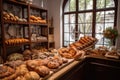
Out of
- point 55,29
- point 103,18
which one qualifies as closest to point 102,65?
point 103,18

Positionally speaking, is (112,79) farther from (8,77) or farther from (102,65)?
(8,77)

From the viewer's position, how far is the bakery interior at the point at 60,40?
1138 mm

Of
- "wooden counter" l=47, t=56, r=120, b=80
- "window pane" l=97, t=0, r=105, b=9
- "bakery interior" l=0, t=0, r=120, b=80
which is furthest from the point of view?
"window pane" l=97, t=0, r=105, b=9

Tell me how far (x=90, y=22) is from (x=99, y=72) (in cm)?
217

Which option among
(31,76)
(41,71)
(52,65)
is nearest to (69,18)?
(52,65)

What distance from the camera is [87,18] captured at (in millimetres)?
3566

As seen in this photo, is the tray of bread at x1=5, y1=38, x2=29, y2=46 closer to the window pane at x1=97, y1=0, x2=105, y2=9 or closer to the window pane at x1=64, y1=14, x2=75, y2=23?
the window pane at x1=64, y1=14, x2=75, y2=23

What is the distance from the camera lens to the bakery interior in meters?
1.14

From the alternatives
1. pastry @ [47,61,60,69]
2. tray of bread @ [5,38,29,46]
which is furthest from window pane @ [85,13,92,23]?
pastry @ [47,61,60,69]

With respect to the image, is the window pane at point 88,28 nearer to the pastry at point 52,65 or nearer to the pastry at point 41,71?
the pastry at point 52,65

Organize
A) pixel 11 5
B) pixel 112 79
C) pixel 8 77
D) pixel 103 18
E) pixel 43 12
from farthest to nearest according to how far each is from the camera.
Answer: pixel 43 12 → pixel 103 18 → pixel 11 5 → pixel 112 79 → pixel 8 77

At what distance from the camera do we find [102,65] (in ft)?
5.13

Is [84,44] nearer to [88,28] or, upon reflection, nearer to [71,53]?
[71,53]

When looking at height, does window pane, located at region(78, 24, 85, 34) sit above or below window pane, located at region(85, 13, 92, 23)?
below
